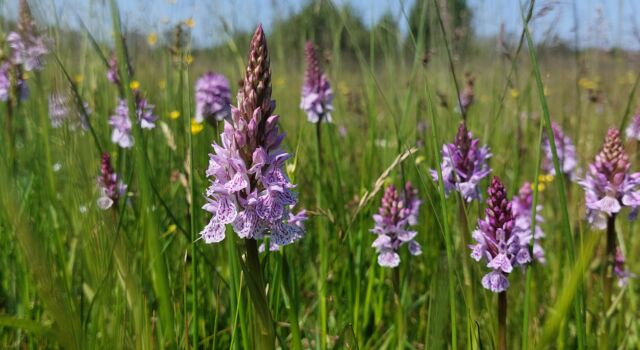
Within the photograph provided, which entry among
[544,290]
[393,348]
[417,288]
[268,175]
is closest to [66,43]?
[268,175]

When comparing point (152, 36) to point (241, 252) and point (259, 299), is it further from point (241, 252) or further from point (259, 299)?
point (259, 299)

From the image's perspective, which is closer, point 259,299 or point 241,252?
point 259,299

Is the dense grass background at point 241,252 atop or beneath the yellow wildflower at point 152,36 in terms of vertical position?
beneath

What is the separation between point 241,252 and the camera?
120cm

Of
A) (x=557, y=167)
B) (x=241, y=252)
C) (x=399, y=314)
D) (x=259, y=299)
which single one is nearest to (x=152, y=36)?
(x=399, y=314)

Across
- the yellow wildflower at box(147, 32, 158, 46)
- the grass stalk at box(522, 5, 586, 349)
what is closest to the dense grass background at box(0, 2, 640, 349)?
the grass stalk at box(522, 5, 586, 349)

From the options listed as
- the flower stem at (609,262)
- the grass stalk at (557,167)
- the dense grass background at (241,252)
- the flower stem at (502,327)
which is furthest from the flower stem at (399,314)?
the flower stem at (609,262)

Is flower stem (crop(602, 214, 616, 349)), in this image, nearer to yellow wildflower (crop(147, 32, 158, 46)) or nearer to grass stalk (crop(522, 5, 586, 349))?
grass stalk (crop(522, 5, 586, 349))

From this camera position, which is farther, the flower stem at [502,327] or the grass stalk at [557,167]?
the flower stem at [502,327]

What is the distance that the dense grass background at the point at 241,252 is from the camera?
74cm

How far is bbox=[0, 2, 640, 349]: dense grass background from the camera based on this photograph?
29.0 inches

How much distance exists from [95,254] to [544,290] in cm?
234

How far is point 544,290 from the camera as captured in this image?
255 centimetres

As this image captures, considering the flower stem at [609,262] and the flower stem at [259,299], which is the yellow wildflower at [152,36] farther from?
the flower stem at [609,262]
